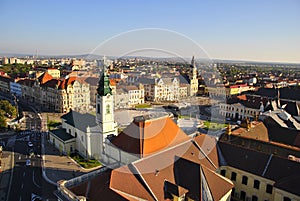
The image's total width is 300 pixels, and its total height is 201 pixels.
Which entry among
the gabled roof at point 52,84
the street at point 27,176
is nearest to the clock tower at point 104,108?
the street at point 27,176

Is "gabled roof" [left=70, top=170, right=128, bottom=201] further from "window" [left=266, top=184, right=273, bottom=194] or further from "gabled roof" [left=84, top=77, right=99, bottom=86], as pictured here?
"gabled roof" [left=84, top=77, right=99, bottom=86]

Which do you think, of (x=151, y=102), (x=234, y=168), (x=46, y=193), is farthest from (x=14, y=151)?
(x=151, y=102)

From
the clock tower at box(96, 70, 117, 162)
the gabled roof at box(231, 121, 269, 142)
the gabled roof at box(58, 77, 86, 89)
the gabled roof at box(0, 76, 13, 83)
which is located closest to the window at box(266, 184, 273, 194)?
the gabled roof at box(231, 121, 269, 142)

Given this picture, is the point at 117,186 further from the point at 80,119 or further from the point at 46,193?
the point at 80,119

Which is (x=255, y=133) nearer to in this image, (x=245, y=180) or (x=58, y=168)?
(x=245, y=180)

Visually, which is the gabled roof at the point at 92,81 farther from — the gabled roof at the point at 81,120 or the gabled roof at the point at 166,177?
the gabled roof at the point at 166,177
